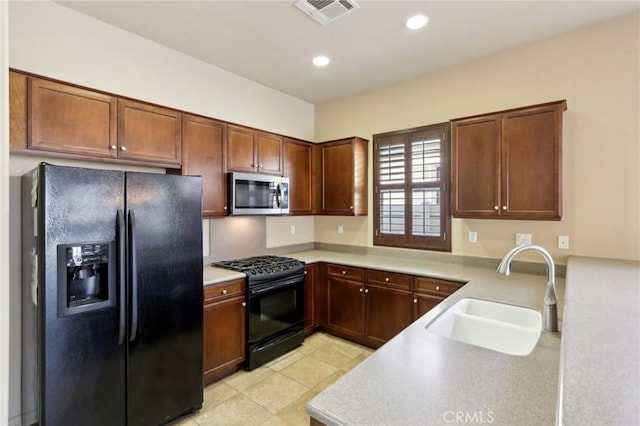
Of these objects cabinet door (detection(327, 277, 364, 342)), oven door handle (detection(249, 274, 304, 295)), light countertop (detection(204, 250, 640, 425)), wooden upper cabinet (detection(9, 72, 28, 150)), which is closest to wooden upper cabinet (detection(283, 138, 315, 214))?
oven door handle (detection(249, 274, 304, 295))

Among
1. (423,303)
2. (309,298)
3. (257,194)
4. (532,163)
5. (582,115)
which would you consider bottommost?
(309,298)

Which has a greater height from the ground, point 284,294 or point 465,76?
point 465,76

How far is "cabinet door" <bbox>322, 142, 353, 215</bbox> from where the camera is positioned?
3852 millimetres

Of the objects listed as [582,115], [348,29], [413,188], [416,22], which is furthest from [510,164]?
[348,29]

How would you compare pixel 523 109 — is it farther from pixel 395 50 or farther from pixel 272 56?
pixel 272 56

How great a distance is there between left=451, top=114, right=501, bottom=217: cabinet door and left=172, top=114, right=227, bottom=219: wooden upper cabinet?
86.5 inches

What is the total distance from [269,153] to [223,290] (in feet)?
5.18

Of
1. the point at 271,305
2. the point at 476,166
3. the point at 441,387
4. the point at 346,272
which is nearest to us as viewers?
the point at 441,387

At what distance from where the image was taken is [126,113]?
8.05 ft

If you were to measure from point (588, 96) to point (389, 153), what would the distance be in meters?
1.83

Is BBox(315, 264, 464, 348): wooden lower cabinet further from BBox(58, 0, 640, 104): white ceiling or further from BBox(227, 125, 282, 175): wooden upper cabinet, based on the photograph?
BBox(58, 0, 640, 104): white ceiling

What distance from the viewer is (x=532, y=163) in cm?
261

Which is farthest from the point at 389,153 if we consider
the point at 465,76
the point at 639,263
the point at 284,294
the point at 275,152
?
the point at 639,263

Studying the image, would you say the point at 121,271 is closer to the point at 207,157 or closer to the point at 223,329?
the point at 223,329
